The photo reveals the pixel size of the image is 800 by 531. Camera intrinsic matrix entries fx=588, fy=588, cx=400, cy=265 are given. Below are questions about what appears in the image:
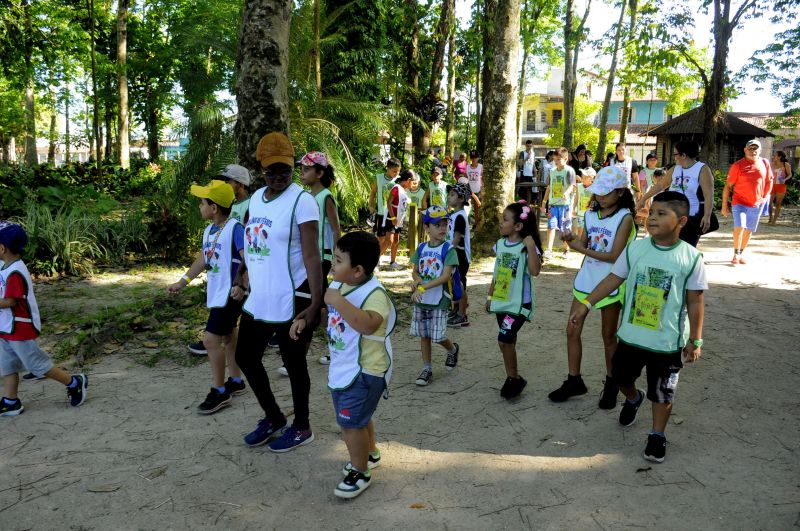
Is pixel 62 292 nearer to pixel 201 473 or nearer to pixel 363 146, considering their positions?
pixel 201 473

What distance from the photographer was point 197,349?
569 centimetres

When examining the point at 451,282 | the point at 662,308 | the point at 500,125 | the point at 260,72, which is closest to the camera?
the point at 662,308

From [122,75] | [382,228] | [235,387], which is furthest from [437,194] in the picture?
[122,75]

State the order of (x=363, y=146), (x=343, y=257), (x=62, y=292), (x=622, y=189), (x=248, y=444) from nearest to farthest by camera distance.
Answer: (x=343, y=257) → (x=248, y=444) → (x=622, y=189) → (x=62, y=292) → (x=363, y=146)

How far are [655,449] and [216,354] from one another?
3059mm

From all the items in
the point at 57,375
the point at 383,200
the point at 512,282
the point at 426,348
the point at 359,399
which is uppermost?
the point at 383,200

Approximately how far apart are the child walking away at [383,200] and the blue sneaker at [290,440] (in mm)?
5978

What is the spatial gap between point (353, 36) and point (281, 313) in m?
12.4

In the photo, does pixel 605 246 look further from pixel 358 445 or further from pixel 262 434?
pixel 262 434

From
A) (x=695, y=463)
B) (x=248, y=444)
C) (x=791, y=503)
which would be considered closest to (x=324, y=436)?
(x=248, y=444)

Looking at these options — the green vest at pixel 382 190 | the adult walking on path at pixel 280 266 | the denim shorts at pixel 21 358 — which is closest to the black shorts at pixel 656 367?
the adult walking on path at pixel 280 266

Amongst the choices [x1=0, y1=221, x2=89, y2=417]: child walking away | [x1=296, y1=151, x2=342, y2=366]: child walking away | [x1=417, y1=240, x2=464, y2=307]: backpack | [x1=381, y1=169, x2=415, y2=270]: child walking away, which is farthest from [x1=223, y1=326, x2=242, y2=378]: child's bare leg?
[x1=381, y1=169, x2=415, y2=270]: child walking away

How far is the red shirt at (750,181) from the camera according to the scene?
948 cm

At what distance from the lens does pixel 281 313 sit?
140 inches
